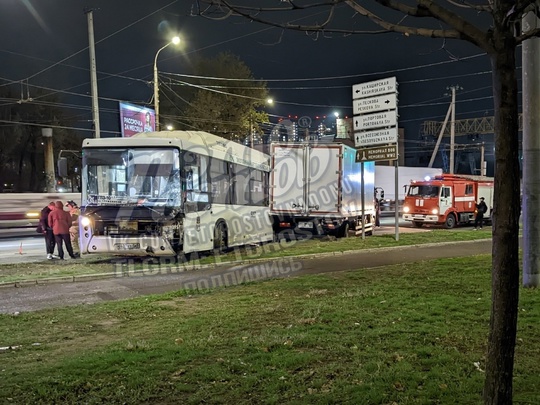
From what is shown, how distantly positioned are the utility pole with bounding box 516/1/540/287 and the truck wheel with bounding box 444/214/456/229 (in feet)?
64.9

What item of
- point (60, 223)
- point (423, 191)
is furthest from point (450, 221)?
point (60, 223)

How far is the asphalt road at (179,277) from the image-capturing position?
9711mm

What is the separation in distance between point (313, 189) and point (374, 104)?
4581mm

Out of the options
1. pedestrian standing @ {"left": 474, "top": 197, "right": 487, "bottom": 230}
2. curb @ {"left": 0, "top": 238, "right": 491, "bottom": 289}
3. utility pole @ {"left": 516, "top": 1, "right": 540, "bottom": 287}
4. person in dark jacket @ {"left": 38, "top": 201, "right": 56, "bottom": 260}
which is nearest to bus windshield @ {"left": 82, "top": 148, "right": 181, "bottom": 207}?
curb @ {"left": 0, "top": 238, "right": 491, "bottom": 289}

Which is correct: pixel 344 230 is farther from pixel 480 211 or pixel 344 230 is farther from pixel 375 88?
pixel 480 211

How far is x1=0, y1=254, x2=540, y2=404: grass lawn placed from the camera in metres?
4.52

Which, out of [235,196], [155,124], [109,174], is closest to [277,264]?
[235,196]

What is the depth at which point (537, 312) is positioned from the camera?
7.14 metres

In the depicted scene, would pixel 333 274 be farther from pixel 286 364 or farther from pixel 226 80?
pixel 226 80

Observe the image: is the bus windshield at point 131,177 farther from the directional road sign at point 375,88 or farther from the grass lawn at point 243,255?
the directional road sign at point 375,88

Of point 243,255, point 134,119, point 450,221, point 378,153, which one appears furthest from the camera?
point 450,221

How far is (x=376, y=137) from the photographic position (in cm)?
1730

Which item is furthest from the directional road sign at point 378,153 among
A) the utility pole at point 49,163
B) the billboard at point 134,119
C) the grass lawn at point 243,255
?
the utility pole at point 49,163

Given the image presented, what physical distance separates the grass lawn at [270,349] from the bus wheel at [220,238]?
6103 millimetres
